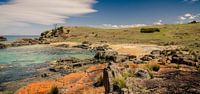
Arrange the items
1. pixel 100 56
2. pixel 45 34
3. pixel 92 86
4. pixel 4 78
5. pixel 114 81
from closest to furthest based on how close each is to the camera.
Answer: pixel 114 81 → pixel 92 86 → pixel 4 78 → pixel 100 56 → pixel 45 34

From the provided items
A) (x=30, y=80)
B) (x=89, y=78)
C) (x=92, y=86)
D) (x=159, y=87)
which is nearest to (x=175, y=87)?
(x=159, y=87)

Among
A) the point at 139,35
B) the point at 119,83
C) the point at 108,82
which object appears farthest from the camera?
the point at 139,35

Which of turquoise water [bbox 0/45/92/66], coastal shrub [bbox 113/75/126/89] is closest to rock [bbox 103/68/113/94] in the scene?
coastal shrub [bbox 113/75/126/89]

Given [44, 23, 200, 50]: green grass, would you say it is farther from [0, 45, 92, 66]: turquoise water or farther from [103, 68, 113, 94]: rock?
[103, 68, 113, 94]: rock

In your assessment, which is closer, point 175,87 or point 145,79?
point 175,87

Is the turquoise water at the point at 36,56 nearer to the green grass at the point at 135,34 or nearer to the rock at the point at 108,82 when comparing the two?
the green grass at the point at 135,34

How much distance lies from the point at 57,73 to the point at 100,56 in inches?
595

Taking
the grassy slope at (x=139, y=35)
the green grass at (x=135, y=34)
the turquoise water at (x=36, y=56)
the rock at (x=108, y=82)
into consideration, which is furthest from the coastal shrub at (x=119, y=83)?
the green grass at (x=135, y=34)

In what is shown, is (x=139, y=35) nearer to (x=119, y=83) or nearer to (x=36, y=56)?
(x=36, y=56)

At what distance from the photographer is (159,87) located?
16609 millimetres

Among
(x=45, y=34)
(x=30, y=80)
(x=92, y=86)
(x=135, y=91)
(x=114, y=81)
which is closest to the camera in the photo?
(x=135, y=91)

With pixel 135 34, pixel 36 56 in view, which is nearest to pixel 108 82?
pixel 36 56

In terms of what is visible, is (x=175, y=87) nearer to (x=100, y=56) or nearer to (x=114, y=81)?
(x=114, y=81)

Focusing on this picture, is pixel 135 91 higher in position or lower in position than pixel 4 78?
higher
